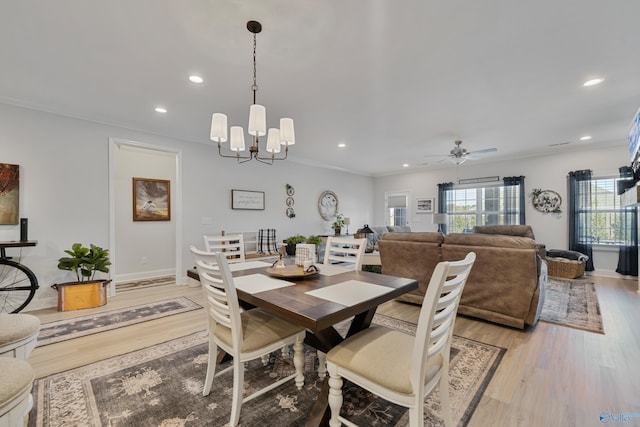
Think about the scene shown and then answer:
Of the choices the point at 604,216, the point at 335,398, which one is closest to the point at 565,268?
the point at 604,216

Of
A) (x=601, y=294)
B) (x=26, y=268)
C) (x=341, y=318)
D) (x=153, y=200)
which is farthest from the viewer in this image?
(x=153, y=200)

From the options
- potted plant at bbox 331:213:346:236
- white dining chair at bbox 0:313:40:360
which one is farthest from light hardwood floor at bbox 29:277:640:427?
potted plant at bbox 331:213:346:236

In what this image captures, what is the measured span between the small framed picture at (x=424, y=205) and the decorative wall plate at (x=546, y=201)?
2.41 m

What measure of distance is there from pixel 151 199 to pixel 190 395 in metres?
4.83

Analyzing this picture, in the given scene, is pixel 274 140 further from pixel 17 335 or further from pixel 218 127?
pixel 17 335

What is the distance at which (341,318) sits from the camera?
1.31 m

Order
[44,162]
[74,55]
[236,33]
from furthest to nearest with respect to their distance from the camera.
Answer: [44,162]
[74,55]
[236,33]

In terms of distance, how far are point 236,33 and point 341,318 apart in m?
2.21

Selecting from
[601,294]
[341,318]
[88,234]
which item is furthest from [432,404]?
[88,234]

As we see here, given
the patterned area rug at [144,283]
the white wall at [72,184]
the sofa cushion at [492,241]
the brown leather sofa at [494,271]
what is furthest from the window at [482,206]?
the patterned area rug at [144,283]

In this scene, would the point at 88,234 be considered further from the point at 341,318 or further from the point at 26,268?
the point at 341,318

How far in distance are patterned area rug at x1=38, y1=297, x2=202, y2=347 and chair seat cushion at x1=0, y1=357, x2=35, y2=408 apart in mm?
1901

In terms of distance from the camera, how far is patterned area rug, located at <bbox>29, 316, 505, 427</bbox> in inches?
63.0

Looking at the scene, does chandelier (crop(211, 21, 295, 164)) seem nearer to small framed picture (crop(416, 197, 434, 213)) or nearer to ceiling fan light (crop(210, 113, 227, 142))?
ceiling fan light (crop(210, 113, 227, 142))
